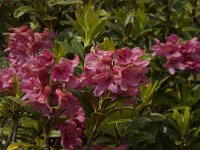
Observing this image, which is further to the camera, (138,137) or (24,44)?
(24,44)

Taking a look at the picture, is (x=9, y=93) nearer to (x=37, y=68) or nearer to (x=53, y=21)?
(x=37, y=68)

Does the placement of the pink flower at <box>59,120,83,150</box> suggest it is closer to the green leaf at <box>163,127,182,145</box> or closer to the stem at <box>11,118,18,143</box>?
the stem at <box>11,118,18,143</box>

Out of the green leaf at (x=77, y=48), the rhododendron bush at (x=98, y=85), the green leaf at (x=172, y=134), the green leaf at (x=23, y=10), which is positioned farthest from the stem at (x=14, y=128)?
the green leaf at (x=23, y=10)

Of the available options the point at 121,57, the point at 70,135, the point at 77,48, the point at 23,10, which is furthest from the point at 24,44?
the point at 121,57

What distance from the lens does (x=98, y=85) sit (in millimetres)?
2295

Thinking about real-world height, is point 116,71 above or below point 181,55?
above

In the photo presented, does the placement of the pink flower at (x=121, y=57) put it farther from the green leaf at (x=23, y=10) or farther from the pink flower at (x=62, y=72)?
the green leaf at (x=23, y=10)

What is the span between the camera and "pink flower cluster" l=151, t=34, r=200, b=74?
3297mm

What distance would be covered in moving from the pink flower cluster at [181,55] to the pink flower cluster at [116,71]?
40.2 inches

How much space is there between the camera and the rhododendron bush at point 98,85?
232 cm

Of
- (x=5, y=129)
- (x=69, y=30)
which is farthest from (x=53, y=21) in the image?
(x=5, y=129)

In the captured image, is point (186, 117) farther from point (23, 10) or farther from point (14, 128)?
point (23, 10)

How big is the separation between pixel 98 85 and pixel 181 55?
3.96 ft

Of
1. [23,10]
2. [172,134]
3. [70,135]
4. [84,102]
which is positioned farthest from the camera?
[23,10]
